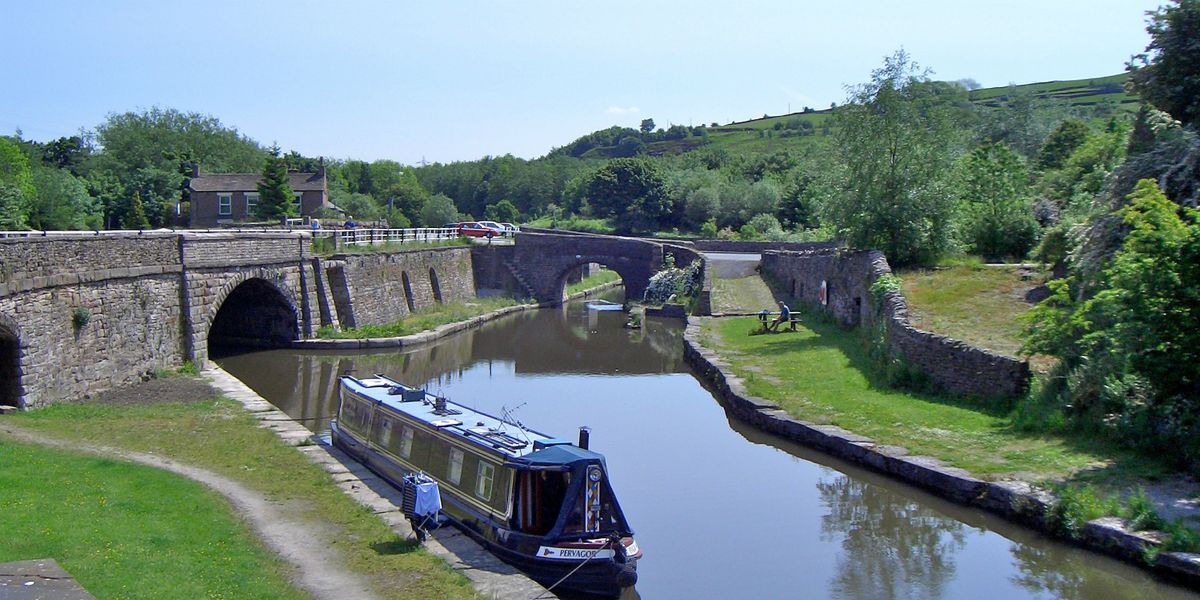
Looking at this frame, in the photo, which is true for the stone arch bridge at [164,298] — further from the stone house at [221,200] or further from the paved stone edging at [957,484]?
the paved stone edging at [957,484]

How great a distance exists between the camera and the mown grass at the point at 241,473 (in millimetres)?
10219

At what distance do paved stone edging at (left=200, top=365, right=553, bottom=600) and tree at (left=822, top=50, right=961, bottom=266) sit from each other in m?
17.2

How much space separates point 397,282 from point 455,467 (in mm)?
24504

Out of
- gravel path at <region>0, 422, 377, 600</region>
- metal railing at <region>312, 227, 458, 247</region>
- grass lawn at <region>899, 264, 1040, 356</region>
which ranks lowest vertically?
gravel path at <region>0, 422, 377, 600</region>

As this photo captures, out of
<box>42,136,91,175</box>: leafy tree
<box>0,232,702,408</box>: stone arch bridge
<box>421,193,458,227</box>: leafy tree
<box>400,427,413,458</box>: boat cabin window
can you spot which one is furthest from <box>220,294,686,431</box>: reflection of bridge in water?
<box>42,136,91,175</box>: leafy tree

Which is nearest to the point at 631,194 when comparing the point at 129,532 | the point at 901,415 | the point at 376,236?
the point at 376,236

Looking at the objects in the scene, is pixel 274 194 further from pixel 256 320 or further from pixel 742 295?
pixel 742 295

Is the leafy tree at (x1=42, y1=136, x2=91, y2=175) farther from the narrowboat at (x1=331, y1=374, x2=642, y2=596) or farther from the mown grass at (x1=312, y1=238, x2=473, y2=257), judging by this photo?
the narrowboat at (x1=331, y1=374, x2=642, y2=596)

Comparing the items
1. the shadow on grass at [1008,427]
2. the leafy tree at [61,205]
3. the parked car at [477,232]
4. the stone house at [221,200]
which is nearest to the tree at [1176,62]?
the shadow on grass at [1008,427]

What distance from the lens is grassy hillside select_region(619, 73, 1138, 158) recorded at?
4572 inches

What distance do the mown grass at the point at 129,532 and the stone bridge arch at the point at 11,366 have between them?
158 inches

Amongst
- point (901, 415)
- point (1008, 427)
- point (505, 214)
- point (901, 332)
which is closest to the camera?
point (1008, 427)

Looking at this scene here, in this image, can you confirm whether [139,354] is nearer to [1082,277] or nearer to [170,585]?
[170,585]

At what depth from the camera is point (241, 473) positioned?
45.3ft
